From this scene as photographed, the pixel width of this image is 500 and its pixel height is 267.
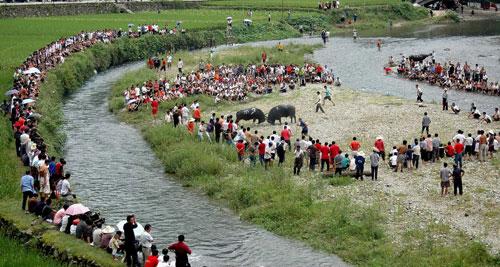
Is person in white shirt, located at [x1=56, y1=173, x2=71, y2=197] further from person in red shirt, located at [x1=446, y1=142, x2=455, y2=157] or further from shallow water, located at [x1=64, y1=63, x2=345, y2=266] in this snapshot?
person in red shirt, located at [x1=446, y1=142, x2=455, y2=157]

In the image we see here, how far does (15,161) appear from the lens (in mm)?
30500

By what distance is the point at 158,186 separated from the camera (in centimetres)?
3170

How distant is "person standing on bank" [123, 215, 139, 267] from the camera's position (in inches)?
814

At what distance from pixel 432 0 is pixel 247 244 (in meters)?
97.9

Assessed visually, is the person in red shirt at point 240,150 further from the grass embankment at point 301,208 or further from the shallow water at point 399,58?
the shallow water at point 399,58

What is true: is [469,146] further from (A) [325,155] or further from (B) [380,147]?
(A) [325,155]

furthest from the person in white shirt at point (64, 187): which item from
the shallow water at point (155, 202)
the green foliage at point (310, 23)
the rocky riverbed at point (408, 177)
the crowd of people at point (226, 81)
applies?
the green foliage at point (310, 23)

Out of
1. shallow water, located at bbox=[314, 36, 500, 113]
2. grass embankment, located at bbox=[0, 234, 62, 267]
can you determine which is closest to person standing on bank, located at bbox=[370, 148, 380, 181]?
grass embankment, located at bbox=[0, 234, 62, 267]

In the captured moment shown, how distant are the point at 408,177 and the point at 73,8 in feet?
224

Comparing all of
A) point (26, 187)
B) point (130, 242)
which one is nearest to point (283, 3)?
point (26, 187)

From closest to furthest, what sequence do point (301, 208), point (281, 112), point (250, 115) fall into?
point (301, 208) < point (250, 115) < point (281, 112)

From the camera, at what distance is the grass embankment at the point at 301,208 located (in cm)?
2295

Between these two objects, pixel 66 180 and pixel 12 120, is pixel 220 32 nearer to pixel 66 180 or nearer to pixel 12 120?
pixel 12 120

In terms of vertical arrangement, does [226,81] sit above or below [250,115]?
above
